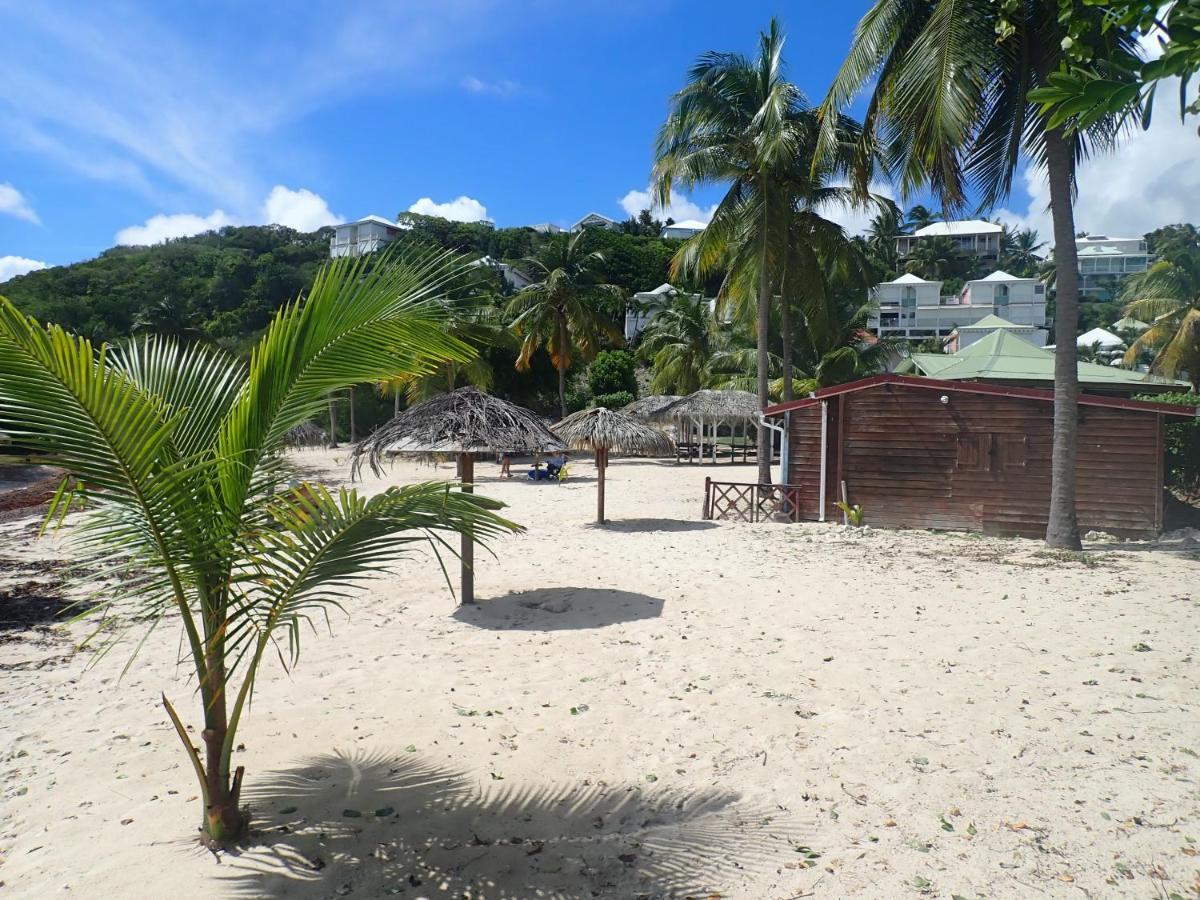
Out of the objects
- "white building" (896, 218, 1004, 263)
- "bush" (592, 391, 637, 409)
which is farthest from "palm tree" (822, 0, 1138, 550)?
"white building" (896, 218, 1004, 263)

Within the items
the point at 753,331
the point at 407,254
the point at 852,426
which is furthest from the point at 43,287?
the point at 407,254

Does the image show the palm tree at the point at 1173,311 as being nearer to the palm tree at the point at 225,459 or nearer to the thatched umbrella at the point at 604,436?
the thatched umbrella at the point at 604,436

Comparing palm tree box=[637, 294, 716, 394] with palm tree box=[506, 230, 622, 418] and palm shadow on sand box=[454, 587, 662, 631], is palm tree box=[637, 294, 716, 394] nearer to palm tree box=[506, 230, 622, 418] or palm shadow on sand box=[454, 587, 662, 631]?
palm tree box=[506, 230, 622, 418]

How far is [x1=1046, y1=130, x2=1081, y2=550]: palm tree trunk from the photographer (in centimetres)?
1137

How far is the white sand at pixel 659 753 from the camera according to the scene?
3.56 meters

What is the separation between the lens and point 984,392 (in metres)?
13.4

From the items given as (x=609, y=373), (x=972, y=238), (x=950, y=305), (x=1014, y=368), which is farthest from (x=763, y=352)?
(x=972, y=238)

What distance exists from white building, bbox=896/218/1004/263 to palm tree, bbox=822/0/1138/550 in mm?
79000

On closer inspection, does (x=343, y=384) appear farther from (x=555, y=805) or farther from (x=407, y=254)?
(x=555, y=805)

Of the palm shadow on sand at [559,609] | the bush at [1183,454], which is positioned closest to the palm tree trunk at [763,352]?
the bush at [1183,454]

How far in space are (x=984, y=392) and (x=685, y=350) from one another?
24.3 m

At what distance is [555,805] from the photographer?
4246 millimetres

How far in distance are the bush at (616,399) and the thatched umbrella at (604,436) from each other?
1999cm

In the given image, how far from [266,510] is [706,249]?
17.4 m
